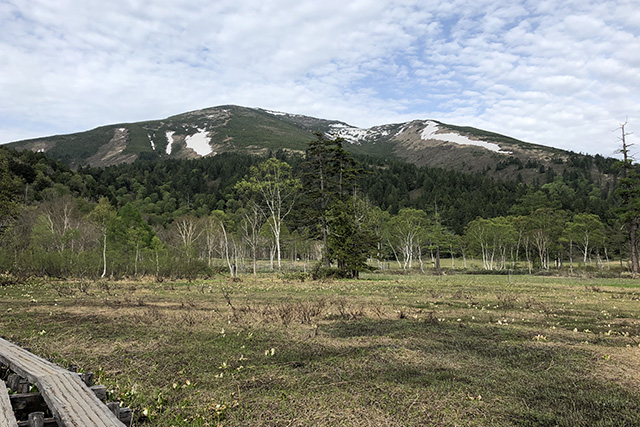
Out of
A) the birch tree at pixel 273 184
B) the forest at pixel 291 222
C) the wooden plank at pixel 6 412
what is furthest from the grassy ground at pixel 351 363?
the birch tree at pixel 273 184

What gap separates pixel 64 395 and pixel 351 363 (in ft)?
17.4

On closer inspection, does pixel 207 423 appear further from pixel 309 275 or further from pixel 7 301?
pixel 309 275

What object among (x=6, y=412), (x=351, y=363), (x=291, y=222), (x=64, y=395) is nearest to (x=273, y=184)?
(x=291, y=222)

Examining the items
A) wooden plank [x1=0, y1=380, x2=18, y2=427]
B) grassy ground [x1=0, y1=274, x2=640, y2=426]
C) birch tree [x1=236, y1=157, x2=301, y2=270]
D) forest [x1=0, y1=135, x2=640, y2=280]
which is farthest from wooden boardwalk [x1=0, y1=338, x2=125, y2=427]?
birch tree [x1=236, y1=157, x2=301, y2=270]

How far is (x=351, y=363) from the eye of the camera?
8414 millimetres

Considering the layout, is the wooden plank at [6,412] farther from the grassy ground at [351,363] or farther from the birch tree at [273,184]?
the birch tree at [273,184]

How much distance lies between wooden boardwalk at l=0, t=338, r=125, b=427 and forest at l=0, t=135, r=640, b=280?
99.1 ft

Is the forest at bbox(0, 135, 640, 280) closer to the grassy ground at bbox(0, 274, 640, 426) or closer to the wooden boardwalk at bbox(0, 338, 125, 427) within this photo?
the grassy ground at bbox(0, 274, 640, 426)

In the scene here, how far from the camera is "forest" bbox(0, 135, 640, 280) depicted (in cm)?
3950

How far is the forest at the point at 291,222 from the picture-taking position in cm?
3950

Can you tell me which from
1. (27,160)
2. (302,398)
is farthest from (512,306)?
(27,160)

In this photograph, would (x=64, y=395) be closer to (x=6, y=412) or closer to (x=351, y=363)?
(x=6, y=412)

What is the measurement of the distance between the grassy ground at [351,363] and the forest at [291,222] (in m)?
24.7

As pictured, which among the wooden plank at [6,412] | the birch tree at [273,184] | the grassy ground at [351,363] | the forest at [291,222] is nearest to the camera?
the wooden plank at [6,412]
